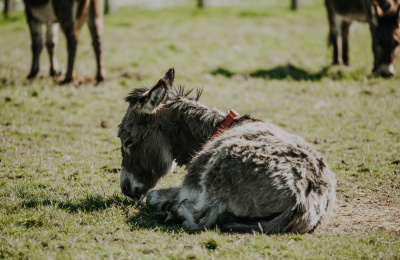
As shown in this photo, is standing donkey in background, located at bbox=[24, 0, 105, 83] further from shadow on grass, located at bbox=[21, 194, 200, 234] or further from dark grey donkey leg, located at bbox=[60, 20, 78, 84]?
shadow on grass, located at bbox=[21, 194, 200, 234]

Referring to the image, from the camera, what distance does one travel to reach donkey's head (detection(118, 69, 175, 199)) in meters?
4.93

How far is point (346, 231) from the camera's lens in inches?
175

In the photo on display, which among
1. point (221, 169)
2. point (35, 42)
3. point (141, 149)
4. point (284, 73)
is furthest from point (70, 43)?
point (221, 169)

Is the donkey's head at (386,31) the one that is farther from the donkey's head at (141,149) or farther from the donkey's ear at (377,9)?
the donkey's head at (141,149)

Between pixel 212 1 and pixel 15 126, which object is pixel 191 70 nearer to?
pixel 15 126

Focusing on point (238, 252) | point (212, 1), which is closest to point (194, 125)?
point (238, 252)

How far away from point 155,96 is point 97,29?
727 centimetres

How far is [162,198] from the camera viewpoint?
15.7ft

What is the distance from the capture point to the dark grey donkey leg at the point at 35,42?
11352 millimetres

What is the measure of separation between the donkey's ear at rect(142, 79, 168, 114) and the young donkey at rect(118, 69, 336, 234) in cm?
1

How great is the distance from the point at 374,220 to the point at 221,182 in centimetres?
189

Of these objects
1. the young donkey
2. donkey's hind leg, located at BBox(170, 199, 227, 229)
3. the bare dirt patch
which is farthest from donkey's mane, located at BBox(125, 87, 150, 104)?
the bare dirt patch

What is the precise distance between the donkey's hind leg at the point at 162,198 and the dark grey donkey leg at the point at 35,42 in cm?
799

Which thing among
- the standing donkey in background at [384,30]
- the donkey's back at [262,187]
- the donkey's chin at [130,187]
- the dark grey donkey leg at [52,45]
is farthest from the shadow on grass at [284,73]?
the donkey's back at [262,187]
